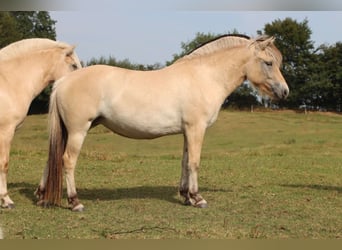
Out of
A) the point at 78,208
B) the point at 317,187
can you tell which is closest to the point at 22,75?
the point at 78,208

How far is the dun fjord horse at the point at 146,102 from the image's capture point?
6016mm

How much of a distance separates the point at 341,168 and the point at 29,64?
350 inches

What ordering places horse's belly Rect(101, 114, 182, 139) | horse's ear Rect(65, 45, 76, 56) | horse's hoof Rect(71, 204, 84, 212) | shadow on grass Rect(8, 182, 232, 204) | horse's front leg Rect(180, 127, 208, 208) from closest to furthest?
horse's hoof Rect(71, 204, 84, 212)
horse's belly Rect(101, 114, 182, 139)
horse's front leg Rect(180, 127, 208, 208)
horse's ear Rect(65, 45, 76, 56)
shadow on grass Rect(8, 182, 232, 204)

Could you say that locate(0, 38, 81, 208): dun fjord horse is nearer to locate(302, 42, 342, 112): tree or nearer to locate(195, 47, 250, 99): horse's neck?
locate(195, 47, 250, 99): horse's neck

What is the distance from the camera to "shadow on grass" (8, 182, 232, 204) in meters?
7.07

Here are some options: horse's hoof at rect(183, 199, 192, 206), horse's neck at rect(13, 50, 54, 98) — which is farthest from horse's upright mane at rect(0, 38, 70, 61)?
horse's hoof at rect(183, 199, 192, 206)

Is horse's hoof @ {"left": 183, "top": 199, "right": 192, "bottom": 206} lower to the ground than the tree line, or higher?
lower

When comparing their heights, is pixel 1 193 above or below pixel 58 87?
below

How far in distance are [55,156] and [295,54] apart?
27752 mm

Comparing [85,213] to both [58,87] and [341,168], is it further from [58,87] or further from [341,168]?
[341,168]

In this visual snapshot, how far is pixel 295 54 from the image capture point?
30.9 m

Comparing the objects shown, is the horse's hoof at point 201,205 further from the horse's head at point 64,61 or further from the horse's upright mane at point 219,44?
the horse's head at point 64,61

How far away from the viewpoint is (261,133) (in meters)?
24.3

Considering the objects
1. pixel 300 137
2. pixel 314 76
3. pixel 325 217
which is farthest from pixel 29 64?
pixel 314 76
